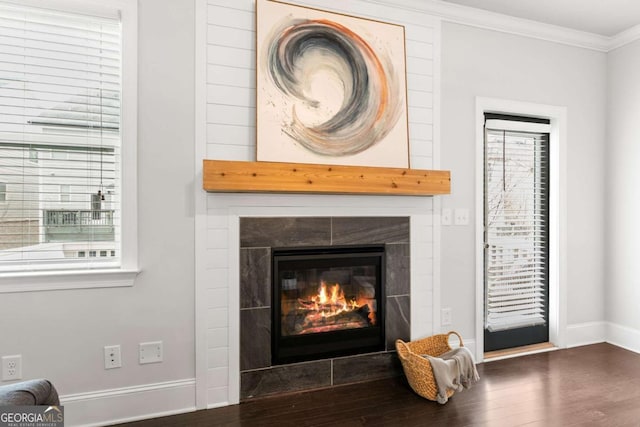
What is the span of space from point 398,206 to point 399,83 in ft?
2.82

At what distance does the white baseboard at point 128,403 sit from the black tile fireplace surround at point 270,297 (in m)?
0.35

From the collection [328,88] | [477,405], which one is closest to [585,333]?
[477,405]

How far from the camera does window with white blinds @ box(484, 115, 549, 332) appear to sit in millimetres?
3123

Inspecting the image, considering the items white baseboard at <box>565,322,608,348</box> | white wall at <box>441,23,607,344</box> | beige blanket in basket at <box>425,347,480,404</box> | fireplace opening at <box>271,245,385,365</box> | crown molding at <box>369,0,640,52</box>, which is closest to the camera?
beige blanket in basket at <box>425,347,480,404</box>

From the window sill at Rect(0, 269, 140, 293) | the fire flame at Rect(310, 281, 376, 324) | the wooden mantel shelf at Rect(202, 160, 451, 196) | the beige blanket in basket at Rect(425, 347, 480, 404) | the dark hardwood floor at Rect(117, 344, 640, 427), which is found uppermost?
the wooden mantel shelf at Rect(202, 160, 451, 196)

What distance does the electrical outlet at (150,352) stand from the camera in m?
2.20

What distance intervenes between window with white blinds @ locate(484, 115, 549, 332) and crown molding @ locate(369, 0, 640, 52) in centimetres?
73

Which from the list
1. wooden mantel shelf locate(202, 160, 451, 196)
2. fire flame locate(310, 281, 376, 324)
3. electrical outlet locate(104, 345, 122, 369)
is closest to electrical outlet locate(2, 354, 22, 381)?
electrical outlet locate(104, 345, 122, 369)

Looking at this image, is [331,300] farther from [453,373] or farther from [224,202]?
[224,202]

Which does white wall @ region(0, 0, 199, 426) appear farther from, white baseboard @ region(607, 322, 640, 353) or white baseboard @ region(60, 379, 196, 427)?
white baseboard @ region(607, 322, 640, 353)

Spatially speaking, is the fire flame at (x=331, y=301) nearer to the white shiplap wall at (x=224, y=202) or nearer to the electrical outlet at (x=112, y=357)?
the white shiplap wall at (x=224, y=202)

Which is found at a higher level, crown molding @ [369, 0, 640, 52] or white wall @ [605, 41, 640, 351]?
crown molding @ [369, 0, 640, 52]

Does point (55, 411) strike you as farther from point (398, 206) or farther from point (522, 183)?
point (522, 183)

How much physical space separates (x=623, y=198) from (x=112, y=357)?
408 cm
